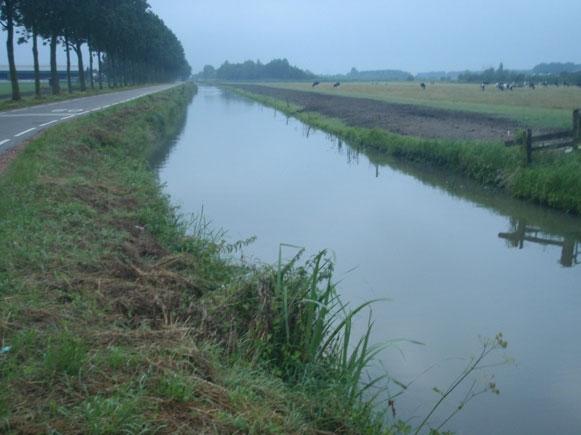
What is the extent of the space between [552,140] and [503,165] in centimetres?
150

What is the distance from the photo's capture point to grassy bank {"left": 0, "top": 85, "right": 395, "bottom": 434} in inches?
176

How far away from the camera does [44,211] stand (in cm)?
961

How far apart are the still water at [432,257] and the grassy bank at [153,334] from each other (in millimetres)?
1232

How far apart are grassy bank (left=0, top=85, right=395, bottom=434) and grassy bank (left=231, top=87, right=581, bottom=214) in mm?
9292

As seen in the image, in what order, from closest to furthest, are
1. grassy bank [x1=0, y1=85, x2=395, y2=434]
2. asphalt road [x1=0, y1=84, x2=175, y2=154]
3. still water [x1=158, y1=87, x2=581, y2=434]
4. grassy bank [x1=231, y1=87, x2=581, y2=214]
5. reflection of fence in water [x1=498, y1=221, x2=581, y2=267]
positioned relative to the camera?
1. grassy bank [x1=0, y1=85, x2=395, y2=434]
2. still water [x1=158, y1=87, x2=581, y2=434]
3. reflection of fence in water [x1=498, y1=221, x2=581, y2=267]
4. grassy bank [x1=231, y1=87, x2=581, y2=214]
5. asphalt road [x1=0, y1=84, x2=175, y2=154]

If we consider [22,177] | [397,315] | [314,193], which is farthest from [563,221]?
[22,177]

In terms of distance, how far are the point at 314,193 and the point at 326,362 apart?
11.6 meters

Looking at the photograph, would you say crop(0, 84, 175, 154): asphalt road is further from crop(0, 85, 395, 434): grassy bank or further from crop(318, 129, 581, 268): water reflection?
crop(318, 129, 581, 268): water reflection

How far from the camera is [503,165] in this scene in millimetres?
18469

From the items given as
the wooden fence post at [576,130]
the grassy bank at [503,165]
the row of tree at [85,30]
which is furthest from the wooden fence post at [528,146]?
the row of tree at [85,30]

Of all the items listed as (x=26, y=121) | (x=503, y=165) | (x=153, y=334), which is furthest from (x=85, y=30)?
(x=153, y=334)

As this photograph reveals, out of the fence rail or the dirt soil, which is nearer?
the fence rail

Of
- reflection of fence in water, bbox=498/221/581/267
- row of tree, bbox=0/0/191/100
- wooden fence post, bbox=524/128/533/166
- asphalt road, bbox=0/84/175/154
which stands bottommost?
reflection of fence in water, bbox=498/221/581/267

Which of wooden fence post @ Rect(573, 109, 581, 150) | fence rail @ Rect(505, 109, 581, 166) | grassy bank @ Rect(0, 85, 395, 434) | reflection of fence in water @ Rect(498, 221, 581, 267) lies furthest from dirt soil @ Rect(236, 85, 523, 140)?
grassy bank @ Rect(0, 85, 395, 434)
